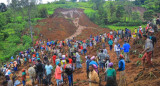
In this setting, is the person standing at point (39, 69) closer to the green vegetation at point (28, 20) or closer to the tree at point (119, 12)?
the green vegetation at point (28, 20)

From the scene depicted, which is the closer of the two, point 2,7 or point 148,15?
point 148,15

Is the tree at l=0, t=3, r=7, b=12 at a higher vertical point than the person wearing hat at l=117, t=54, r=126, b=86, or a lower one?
higher

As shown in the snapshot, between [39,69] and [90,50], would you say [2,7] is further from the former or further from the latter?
[39,69]

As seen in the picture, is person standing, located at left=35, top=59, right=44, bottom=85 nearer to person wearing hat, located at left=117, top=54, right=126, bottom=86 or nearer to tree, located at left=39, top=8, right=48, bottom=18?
person wearing hat, located at left=117, top=54, right=126, bottom=86

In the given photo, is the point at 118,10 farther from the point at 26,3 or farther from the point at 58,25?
the point at 26,3

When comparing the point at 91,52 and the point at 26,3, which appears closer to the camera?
the point at 91,52

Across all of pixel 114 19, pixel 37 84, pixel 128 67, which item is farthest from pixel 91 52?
pixel 114 19

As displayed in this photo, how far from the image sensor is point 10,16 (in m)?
38.8

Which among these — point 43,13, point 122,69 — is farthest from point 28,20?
point 122,69

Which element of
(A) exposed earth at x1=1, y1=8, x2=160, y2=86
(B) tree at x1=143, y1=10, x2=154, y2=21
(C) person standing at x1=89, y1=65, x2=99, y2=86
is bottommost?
(A) exposed earth at x1=1, y1=8, x2=160, y2=86

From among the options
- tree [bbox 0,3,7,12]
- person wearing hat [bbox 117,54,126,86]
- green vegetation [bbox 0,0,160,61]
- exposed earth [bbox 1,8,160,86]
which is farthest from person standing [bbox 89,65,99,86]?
tree [bbox 0,3,7,12]

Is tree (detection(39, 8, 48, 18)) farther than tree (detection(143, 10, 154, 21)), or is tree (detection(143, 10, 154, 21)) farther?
tree (detection(39, 8, 48, 18))

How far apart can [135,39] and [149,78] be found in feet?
29.8

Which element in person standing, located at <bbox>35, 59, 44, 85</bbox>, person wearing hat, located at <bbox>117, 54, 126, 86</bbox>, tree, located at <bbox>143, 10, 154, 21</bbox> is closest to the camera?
person wearing hat, located at <bbox>117, 54, 126, 86</bbox>
